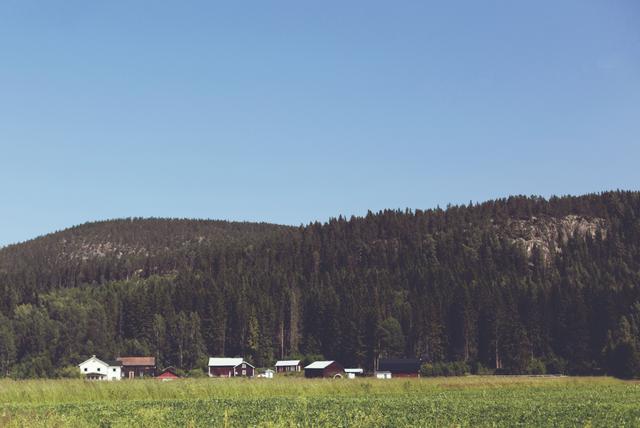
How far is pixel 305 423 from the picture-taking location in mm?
33594

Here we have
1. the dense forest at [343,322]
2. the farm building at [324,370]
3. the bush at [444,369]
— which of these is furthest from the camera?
the dense forest at [343,322]

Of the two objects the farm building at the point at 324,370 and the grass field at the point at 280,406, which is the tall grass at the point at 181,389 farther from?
the farm building at the point at 324,370

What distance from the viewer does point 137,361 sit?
493 ft

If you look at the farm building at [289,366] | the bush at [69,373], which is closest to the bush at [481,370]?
the farm building at [289,366]

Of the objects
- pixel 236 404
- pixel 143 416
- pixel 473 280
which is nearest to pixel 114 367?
pixel 473 280

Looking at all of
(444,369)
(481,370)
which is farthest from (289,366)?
(481,370)

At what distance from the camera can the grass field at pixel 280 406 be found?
34.8 metres

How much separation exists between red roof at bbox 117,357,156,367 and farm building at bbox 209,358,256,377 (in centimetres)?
1331

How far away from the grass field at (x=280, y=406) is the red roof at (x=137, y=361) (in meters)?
89.7

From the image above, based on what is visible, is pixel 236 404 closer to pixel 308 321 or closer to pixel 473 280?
pixel 308 321

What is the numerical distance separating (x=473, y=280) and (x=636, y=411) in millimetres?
137588

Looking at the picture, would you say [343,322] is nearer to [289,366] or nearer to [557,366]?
[289,366]

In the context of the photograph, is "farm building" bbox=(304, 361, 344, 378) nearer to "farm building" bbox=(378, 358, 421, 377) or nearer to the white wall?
"farm building" bbox=(378, 358, 421, 377)

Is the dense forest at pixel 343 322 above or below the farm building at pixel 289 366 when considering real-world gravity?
above
